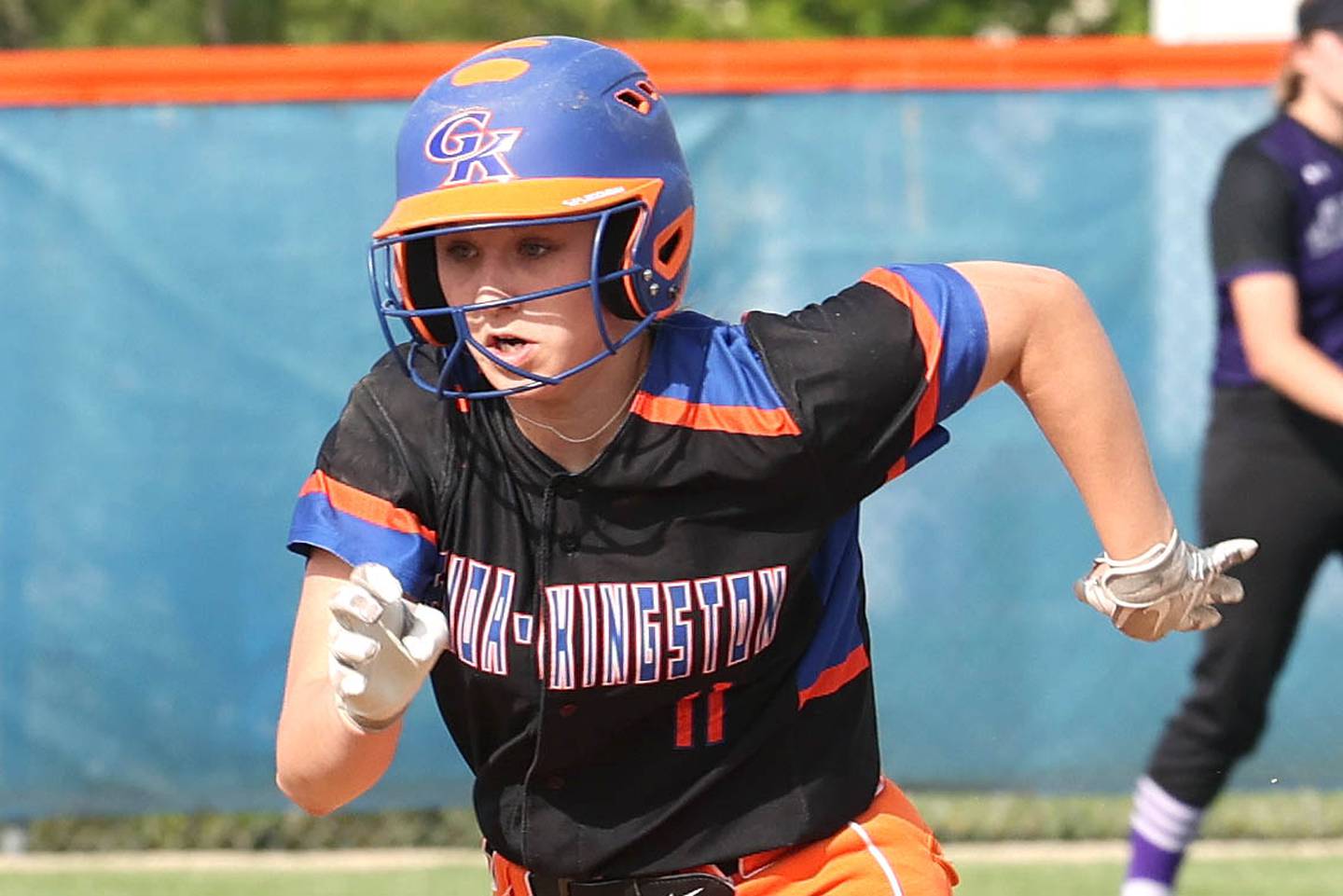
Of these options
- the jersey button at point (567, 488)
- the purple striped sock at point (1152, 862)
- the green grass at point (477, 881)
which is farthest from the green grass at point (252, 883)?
the jersey button at point (567, 488)

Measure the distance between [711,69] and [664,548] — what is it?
3.78 meters

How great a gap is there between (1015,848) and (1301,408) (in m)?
1.99

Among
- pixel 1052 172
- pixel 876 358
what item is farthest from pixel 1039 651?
pixel 876 358

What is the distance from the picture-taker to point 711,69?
646 cm

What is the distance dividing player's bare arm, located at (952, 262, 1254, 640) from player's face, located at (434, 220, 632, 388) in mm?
604

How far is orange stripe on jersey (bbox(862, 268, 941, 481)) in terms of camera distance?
2.95 meters

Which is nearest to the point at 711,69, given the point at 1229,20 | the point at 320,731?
the point at 1229,20

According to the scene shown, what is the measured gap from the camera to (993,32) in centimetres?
1627

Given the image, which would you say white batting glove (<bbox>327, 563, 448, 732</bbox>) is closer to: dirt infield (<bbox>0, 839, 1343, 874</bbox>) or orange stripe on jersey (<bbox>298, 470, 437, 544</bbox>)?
orange stripe on jersey (<bbox>298, 470, 437, 544</bbox>)

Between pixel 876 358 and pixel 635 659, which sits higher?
pixel 876 358

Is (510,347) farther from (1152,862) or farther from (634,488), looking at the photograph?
(1152,862)

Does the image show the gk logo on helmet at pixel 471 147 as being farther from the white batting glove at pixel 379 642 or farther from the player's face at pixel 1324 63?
the player's face at pixel 1324 63

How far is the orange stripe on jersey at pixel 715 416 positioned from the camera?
2.90 m

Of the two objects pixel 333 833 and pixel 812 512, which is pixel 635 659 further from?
pixel 333 833
